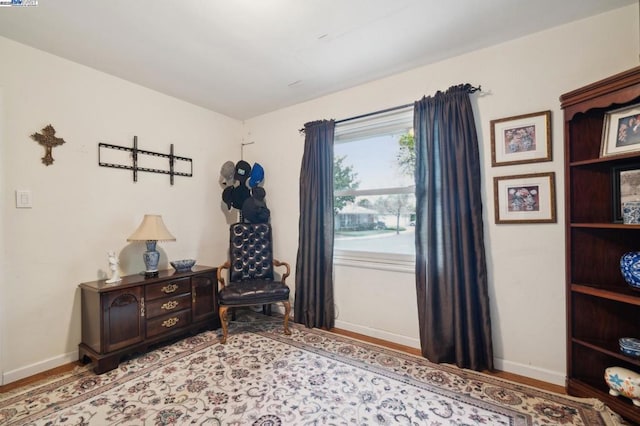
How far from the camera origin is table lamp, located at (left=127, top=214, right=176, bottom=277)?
99.1 inches

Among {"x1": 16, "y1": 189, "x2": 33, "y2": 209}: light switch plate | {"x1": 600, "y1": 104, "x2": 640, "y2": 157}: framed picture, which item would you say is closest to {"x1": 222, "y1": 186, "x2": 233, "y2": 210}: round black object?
{"x1": 16, "y1": 189, "x2": 33, "y2": 209}: light switch plate

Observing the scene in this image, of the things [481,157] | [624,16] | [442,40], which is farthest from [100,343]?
[624,16]

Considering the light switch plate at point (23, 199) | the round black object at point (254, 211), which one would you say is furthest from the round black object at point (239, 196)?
the light switch plate at point (23, 199)

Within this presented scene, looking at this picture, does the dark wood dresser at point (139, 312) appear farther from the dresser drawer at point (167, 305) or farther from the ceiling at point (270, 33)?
the ceiling at point (270, 33)

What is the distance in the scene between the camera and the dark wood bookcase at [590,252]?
174 centimetres

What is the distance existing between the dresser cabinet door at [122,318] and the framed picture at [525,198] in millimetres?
3079

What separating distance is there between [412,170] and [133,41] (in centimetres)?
258

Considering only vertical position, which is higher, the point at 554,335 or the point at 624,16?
the point at 624,16

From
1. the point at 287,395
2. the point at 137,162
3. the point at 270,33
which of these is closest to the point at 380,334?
the point at 287,395

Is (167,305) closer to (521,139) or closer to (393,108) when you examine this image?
(393,108)

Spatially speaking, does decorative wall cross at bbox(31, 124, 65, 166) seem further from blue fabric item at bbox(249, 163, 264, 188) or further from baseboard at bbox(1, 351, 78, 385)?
blue fabric item at bbox(249, 163, 264, 188)

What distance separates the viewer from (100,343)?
7.06 ft

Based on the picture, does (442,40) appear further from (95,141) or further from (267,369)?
(95,141)

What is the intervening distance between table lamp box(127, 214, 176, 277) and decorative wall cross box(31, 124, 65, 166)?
823 mm
